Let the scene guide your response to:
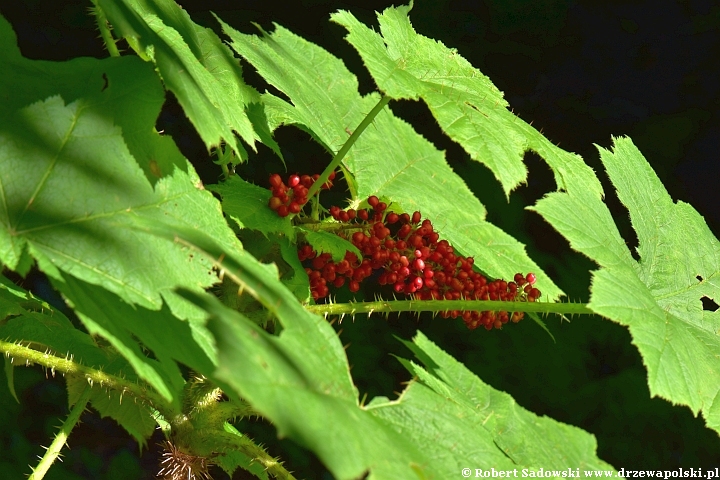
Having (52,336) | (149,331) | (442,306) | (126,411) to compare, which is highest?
(442,306)

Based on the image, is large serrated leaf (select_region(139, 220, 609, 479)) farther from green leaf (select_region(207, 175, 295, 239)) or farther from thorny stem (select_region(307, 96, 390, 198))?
thorny stem (select_region(307, 96, 390, 198))

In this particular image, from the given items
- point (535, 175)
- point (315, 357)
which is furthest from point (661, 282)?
point (535, 175)

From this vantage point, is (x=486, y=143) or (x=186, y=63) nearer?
(x=186, y=63)

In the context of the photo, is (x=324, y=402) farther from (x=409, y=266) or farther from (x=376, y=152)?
(x=376, y=152)

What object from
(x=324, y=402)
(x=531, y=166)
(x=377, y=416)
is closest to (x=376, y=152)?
(x=377, y=416)

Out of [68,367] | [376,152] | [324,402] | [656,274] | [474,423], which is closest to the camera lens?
[324,402]

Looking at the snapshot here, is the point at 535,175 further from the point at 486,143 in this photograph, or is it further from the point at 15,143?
the point at 15,143
